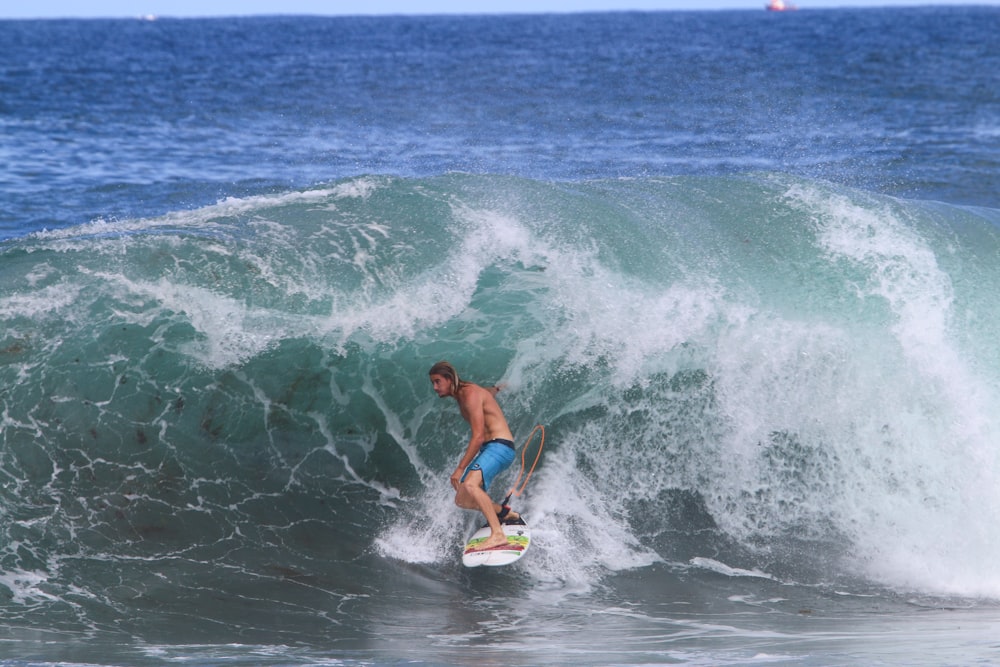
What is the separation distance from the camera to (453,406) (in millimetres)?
8773

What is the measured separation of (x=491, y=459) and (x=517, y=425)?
1257 mm

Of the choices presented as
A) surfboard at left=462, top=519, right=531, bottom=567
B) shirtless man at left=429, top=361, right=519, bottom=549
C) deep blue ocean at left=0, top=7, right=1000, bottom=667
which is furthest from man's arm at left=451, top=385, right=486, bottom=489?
deep blue ocean at left=0, top=7, right=1000, bottom=667

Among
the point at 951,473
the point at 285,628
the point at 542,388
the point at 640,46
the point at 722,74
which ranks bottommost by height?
the point at 285,628

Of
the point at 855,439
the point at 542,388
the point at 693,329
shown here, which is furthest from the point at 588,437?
the point at 855,439

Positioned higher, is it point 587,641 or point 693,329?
point 693,329

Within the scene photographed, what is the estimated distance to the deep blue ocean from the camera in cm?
697

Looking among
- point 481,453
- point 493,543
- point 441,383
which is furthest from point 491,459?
point 441,383

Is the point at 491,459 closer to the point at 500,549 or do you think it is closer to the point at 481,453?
the point at 481,453

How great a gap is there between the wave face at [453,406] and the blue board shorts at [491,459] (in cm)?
77

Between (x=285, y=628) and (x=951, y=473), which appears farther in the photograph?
(x=951, y=473)

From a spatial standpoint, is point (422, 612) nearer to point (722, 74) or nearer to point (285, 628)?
point (285, 628)

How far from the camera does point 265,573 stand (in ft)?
25.2

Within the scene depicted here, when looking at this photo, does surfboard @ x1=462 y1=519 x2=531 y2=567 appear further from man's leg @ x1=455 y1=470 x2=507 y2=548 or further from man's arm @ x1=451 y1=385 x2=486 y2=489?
man's arm @ x1=451 y1=385 x2=486 y2=489

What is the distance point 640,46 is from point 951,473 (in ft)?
169
